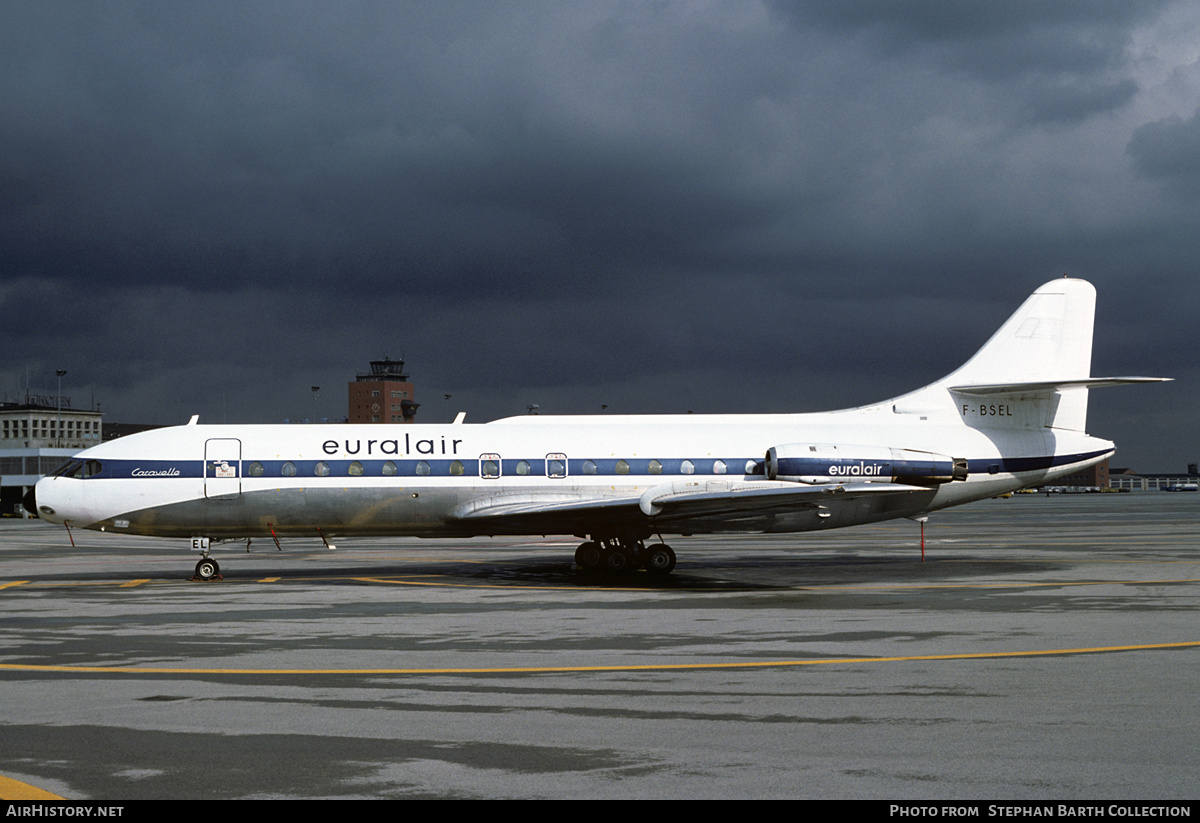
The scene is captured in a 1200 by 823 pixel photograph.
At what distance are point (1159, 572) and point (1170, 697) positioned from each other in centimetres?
1728

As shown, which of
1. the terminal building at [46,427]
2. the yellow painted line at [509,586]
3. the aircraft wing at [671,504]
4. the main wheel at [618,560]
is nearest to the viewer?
the aircraft wing at [671,504]

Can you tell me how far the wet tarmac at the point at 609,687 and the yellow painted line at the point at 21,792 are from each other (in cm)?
11

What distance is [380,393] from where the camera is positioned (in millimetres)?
191375

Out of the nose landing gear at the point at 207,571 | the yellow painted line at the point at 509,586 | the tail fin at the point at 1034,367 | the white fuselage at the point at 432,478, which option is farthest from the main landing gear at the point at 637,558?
the nose landing gear at the point at 207,571

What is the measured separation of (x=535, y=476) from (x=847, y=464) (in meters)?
7.60

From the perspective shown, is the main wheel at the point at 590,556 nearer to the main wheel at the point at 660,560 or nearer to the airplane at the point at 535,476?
the airplane at the point at 535,476

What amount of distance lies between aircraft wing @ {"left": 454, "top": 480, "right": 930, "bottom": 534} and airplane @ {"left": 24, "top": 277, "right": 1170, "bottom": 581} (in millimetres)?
55

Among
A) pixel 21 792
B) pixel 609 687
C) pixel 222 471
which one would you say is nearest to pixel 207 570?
pixel 222 471

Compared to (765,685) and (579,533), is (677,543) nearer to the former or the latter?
(579,533)

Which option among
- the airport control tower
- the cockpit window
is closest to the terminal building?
the airport control tower

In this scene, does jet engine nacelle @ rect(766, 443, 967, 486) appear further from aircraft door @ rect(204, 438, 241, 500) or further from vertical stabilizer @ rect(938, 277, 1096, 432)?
aircraft door @ rect(204, 438, 241, 500)

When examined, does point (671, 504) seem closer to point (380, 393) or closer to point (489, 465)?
point (489, 465)

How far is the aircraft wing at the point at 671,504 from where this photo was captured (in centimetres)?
2372

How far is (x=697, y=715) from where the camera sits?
34.6 feet
